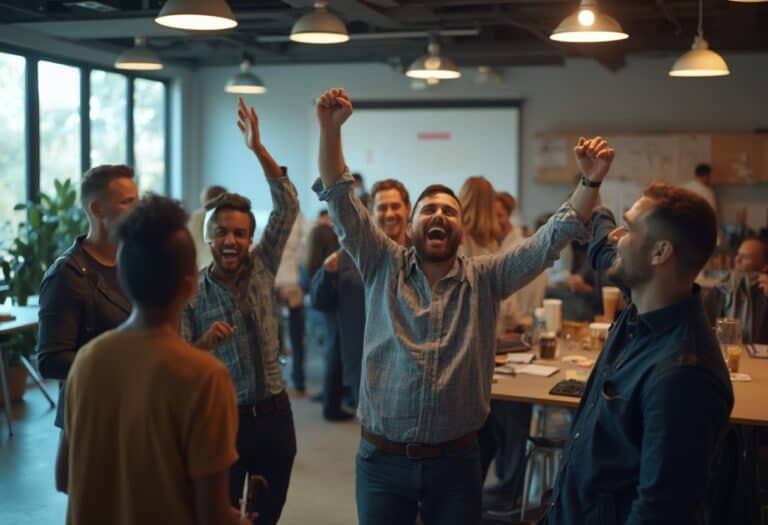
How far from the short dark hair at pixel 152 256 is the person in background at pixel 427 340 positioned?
35.9 inches

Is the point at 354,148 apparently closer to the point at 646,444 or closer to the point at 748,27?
the point at 748,27

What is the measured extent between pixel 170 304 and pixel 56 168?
24.0ft

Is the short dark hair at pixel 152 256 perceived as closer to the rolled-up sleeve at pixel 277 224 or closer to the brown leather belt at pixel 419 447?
the brown leather belt at pixel 419 447

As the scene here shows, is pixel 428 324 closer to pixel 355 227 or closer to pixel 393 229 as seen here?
pixel 355 227

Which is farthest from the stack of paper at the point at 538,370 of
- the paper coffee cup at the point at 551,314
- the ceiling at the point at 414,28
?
the ceiling at the point at 414,28

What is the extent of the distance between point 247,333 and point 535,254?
3.21 feet

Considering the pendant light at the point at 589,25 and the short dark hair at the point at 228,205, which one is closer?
the short dark hair at the point at 228,205

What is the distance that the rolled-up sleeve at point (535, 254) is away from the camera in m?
2.61

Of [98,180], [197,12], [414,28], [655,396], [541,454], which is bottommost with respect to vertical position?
[541,454]

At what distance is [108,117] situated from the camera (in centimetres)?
944

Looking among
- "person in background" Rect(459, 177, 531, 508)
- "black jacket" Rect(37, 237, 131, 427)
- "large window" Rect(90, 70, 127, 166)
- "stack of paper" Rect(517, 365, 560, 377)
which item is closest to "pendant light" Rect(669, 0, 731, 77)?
"person in background" Rect(459, 177, 531, 508)

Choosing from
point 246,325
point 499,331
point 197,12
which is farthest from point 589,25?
point 246,325

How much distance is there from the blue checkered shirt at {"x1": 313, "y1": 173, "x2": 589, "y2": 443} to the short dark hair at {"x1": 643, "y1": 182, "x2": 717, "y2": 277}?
524mm

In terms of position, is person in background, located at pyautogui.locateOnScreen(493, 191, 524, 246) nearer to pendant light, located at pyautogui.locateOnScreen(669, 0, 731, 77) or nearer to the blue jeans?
pendant light, located at pyautogui.locateOnScreen(669, 0, 731, 77)
